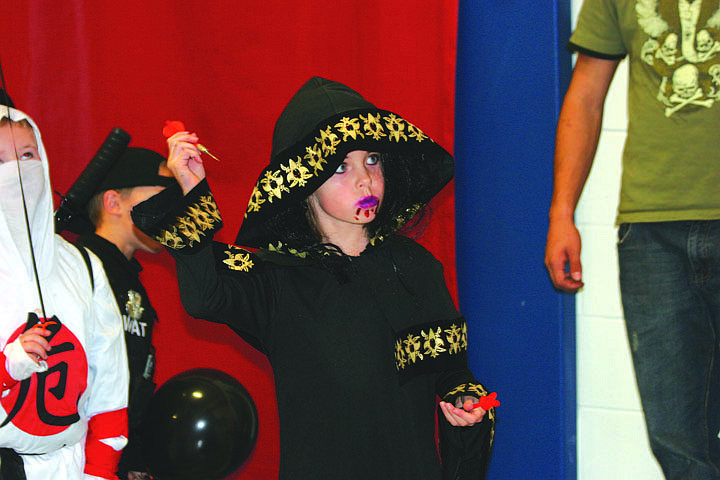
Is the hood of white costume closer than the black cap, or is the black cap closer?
the hood of white costume

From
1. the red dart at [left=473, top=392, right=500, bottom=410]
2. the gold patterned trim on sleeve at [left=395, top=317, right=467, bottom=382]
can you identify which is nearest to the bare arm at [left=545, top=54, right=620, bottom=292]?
the gold patterned trim on sleeve at [left=395, top=317, right=467, bottom=382]

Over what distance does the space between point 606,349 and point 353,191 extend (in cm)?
102

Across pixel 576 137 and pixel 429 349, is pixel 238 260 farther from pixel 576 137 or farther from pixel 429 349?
pixel 576 137

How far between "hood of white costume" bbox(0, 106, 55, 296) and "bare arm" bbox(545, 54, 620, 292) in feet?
3.41

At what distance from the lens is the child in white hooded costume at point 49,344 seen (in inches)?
59.1

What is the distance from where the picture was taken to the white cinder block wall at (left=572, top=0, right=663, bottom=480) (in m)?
2.06

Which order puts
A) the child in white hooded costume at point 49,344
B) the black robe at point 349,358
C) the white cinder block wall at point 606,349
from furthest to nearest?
the white cinder block wall at point 606,349
the child in white hooded costume at point 49,344
the black robe at point 349,358

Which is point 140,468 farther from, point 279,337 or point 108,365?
point 279,337

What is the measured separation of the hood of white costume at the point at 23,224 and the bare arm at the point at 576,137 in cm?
104

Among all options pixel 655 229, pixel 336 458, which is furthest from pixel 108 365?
pixel 655 229

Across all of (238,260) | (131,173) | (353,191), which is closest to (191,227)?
(238,260)

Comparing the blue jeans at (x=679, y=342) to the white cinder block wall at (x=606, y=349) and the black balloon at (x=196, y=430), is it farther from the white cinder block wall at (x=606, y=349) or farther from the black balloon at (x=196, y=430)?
the black balloon at (x=196, y=430)

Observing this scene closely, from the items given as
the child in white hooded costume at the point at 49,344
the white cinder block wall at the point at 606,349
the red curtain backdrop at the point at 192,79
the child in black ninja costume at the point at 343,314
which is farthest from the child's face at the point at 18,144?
the white cinder block wall at the point at 606,349

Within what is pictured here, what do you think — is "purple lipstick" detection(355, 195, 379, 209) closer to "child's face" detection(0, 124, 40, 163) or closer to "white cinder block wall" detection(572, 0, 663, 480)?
"child's face" detection(0, 124, 40, 163)
